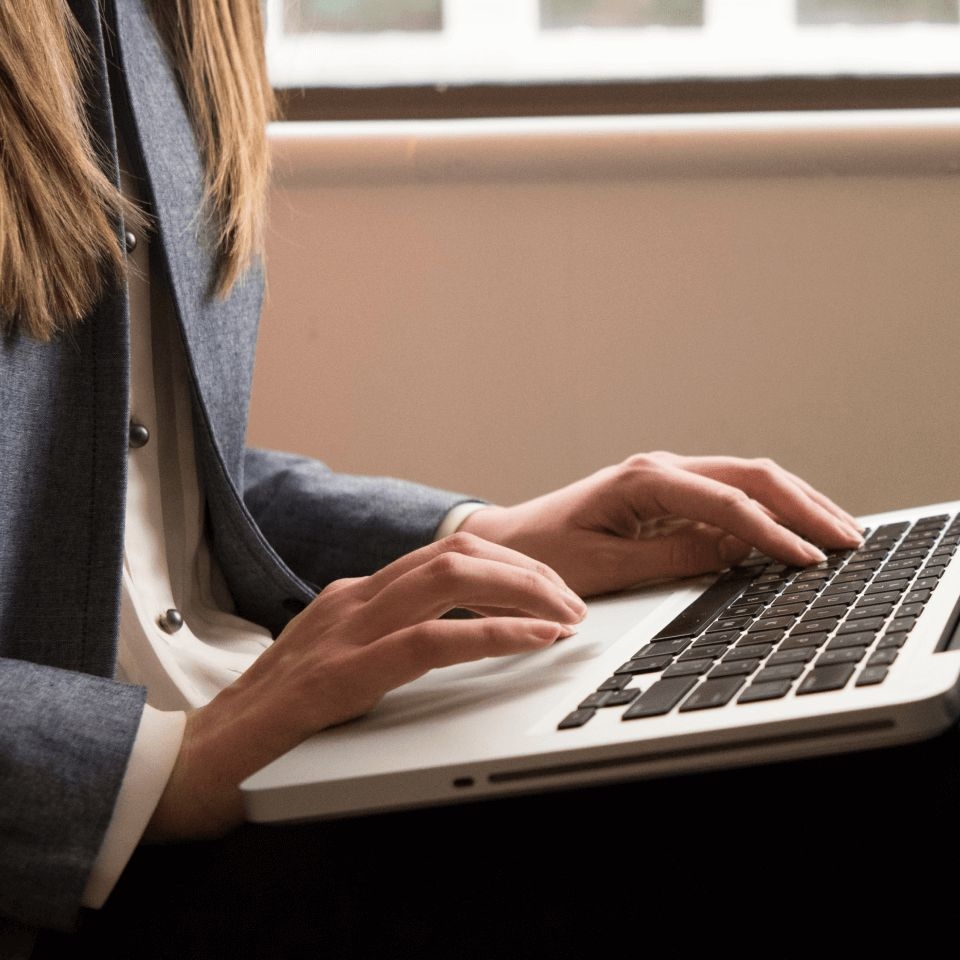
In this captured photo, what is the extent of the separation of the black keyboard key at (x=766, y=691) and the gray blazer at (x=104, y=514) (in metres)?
0.23

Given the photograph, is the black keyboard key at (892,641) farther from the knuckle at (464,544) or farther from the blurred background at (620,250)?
the blurred background at (620,250)

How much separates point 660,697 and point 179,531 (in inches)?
16.1

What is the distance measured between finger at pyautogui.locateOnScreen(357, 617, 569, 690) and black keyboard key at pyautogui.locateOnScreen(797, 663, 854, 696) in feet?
0.37

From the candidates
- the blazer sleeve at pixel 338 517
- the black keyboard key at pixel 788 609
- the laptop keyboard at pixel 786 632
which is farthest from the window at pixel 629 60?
the black keyboard key at pixel 788 609

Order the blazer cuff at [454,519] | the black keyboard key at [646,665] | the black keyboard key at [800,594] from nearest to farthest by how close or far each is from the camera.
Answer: the black keyboard key at [646,665] < the black keyboard key at [800,594] < the blazer cuff at [454,519]

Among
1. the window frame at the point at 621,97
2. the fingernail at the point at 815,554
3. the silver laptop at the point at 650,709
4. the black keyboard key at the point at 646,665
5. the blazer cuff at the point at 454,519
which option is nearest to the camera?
the silver laptop at the point at 650,709

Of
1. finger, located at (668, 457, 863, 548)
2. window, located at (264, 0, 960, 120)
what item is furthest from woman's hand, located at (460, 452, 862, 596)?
window, located at (264, 0, 960, 120)

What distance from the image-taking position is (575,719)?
15.1 inches

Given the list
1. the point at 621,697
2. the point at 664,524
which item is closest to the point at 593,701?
the point at 621,697

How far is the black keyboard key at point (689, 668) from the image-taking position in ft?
1.40

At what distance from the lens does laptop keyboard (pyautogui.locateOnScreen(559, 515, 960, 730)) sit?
0.38 meters

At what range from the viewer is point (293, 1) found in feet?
3.84

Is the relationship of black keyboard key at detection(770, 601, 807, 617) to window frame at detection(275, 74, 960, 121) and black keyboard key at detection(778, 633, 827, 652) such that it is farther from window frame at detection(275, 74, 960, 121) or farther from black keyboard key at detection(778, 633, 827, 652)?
window frame at detection(275, 74, 960, 121)

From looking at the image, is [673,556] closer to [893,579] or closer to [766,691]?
[893,579]
